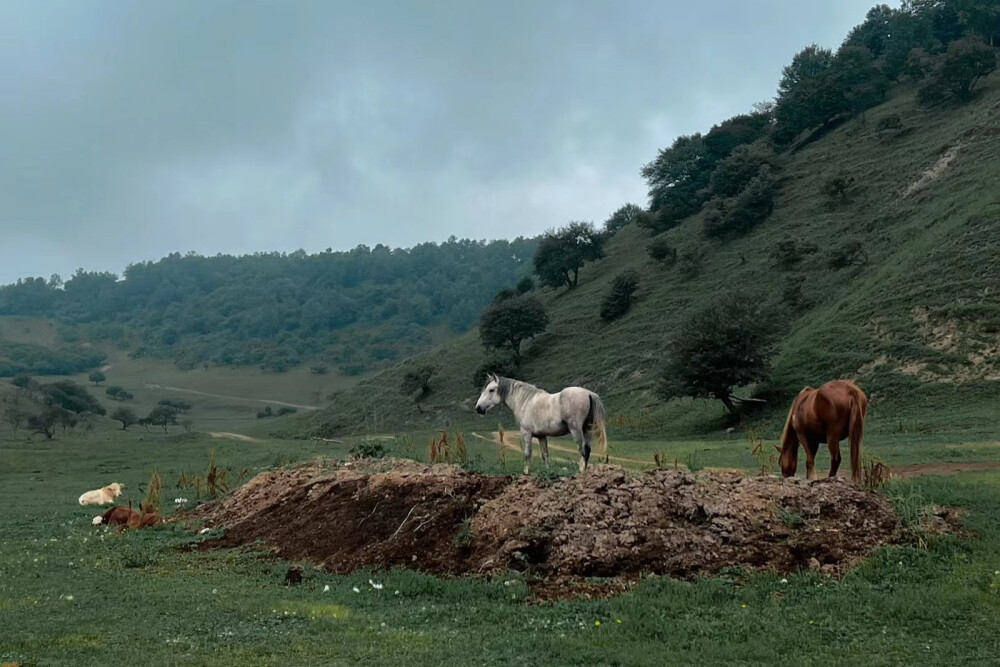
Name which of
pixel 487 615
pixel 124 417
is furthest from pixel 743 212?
pixel 487 615

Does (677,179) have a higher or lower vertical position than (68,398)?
higher

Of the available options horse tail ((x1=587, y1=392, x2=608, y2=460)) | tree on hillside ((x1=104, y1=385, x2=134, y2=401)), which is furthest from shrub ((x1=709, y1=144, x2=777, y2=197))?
tree on hillside ((x1=104, y1=385, x2=134, y2=401))

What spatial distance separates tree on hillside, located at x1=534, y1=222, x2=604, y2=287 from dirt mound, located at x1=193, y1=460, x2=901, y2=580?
7284 cm

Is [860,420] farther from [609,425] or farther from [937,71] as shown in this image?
[937,71]

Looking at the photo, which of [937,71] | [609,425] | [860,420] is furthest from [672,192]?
[860,420]

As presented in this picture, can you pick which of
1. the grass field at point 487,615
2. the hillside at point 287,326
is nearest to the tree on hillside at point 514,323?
the grass field at point 487,615

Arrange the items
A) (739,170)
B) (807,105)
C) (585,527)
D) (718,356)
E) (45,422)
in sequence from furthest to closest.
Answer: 1. (807,105)
2. (739,170)
3. (45,422)
4. (718,356)
5. (585,527)

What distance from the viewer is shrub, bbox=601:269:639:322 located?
69.7 m

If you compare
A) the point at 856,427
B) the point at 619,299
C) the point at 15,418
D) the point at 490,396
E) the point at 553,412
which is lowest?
the point at 15,418

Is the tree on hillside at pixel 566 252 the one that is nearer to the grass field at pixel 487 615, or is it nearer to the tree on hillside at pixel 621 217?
the tree on hillside at pixel 621 217

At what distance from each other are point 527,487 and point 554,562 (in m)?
2.13

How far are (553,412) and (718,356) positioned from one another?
25796 millimetres

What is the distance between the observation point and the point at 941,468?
16.9 metres

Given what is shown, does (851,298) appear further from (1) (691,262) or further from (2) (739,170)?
(2) (739,170)
